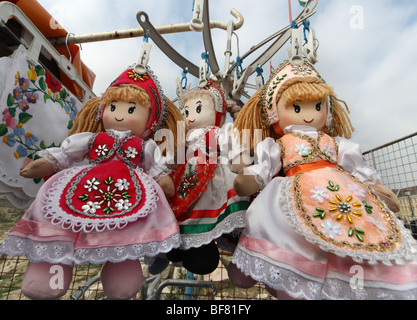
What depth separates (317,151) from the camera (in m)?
1.08

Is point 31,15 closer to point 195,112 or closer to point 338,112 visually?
point 195,112

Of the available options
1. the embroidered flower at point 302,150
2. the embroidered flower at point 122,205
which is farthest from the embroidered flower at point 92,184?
the embroidered flower at point 302,150

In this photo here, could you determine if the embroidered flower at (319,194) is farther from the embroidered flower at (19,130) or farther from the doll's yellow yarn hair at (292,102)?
the embroidered flower at (19,130)

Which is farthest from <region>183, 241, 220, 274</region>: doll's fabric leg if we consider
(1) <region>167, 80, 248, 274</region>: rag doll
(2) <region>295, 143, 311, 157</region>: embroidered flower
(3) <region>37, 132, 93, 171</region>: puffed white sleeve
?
(3) <region>37, 132, 93, 171</region>: puffed white sleeve

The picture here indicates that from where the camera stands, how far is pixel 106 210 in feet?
3.04

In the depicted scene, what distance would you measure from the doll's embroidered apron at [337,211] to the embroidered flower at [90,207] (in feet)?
2.37

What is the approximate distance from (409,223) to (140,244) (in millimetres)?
2118

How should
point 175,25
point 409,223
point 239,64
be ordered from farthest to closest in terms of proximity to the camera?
point 175,25, point 409,223, point 239,64

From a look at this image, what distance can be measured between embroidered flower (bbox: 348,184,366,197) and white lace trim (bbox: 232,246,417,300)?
0.29 m

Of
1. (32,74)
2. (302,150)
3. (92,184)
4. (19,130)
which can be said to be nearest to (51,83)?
(32,74)

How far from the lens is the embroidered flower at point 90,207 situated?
0.91 m

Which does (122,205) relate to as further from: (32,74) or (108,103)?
(32,74)

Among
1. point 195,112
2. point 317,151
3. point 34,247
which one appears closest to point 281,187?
point 317,151
